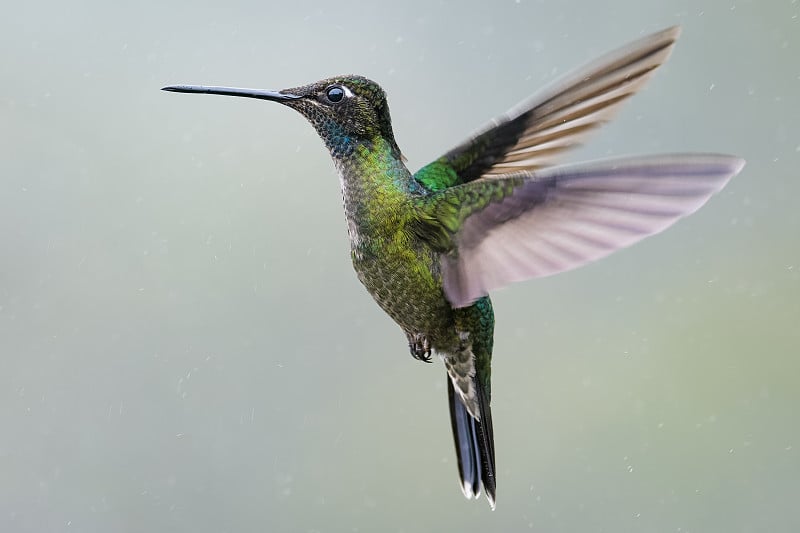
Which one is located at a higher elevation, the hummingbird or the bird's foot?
the hummingbird

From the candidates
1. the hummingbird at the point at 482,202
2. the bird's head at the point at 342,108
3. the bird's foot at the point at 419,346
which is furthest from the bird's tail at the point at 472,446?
the bird's head at the point at 342,108

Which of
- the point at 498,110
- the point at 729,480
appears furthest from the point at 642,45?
the point at 729,480

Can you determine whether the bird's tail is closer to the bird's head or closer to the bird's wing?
the bird's wing

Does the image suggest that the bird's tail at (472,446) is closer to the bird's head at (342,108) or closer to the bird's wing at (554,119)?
the bird's wing at (554,119)

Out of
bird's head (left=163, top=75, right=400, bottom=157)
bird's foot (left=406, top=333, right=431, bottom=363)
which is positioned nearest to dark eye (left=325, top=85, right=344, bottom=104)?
bird's head (left=163, top=75, right=400, bottom=157)

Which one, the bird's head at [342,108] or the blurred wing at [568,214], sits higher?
the bird's head at [342,108]
